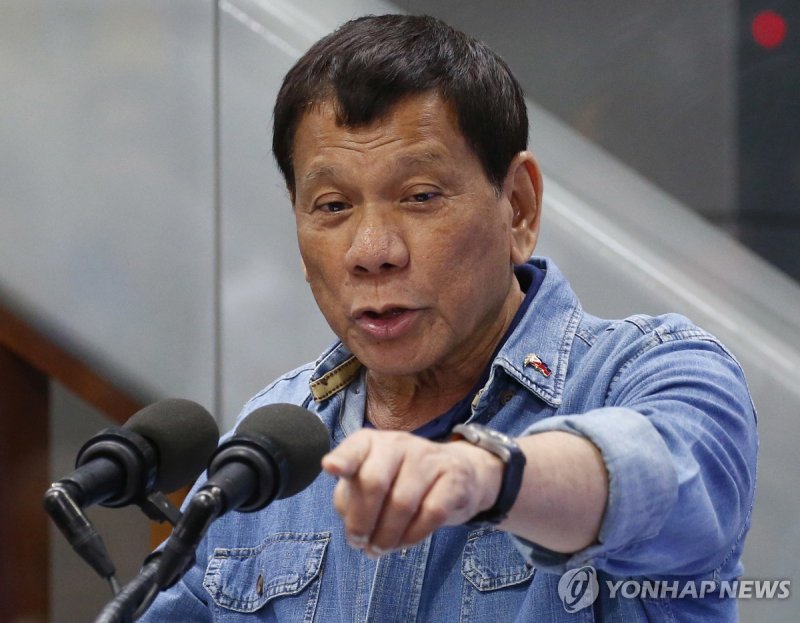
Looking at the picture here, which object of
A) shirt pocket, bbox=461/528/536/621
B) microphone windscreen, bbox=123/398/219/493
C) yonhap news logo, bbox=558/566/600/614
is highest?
microphone windscreen, bbox=123/398/219/493

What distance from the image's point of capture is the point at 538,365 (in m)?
1.49

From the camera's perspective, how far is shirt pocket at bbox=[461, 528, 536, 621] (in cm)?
138

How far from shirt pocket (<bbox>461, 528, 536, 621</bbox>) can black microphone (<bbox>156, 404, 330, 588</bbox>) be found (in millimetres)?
396

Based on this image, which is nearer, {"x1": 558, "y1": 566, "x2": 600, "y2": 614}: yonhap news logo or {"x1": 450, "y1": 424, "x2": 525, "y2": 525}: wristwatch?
{"x1": 450, "y1": 424, "x2": 525, "y2": 525}: wristwatch

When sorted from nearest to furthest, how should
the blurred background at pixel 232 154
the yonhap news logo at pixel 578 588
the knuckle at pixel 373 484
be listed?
the knuckle at pixel 373 484
the yonhap news logo at pixel 578 588
the blurred background at pixel 232 154

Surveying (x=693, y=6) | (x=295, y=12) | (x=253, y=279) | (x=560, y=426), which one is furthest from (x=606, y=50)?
(x=560, y=426)

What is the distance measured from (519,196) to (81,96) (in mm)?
1282

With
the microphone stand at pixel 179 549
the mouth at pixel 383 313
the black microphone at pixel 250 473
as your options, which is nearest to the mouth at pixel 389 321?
the mouth at pixel 383 313

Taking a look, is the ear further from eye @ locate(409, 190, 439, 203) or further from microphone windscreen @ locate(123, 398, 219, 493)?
microphone windscreen @ locate(123, 398, 219, 493)

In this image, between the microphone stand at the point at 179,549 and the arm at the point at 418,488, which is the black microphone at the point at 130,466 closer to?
the microphone stand at the point at 179,549

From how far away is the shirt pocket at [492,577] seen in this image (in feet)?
4.51

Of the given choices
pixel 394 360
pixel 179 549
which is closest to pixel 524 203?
pixel 394 360

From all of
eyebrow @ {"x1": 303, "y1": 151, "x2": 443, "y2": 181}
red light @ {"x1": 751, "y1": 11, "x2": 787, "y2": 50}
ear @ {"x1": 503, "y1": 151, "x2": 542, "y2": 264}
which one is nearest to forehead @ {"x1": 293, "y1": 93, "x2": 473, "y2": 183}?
eyebrow @ {"x1": 303, "y1": 151, "x2": 443, "y2": 181}

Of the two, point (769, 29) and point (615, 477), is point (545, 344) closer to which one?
point (615, 477)
